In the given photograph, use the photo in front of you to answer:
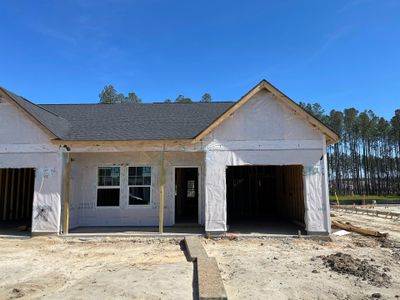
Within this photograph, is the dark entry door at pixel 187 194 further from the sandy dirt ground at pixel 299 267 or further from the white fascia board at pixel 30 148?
the white fascia board at pixel 30 148

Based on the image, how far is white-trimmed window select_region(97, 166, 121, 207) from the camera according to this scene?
15.0 m

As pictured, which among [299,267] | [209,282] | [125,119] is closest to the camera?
[209,282]

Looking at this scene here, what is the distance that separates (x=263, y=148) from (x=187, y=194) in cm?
650

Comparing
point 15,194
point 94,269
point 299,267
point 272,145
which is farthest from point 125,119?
point 299,267

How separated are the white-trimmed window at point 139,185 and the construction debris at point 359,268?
7.87 m

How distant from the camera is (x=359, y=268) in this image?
7988 millimetres

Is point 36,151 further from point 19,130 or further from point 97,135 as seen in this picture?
point 97,135

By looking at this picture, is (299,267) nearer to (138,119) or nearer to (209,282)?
(209,282)

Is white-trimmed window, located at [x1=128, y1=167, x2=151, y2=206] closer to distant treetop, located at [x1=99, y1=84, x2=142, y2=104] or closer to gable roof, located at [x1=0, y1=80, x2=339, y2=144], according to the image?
gable roof, located at [x1=0, y1=80, x2=339, y2=144]

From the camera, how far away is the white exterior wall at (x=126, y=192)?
14844mm

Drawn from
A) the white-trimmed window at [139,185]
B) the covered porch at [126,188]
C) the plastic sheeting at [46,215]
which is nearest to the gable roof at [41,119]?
the covered porch at [126,188]

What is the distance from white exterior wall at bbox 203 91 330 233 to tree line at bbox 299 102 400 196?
54491 millimetres

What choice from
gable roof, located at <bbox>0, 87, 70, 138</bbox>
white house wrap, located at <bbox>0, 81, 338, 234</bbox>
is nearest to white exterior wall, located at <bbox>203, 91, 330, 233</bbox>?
white house wrap, located at <bbox>0, 81, 338, 234</bbox>

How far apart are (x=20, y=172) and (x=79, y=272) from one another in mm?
12296
